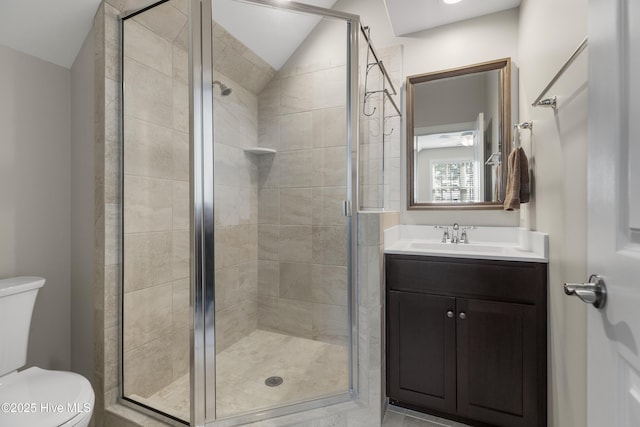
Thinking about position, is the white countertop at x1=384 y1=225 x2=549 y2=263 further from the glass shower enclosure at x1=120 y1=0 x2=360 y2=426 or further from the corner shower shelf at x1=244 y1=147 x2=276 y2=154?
the corner shower shelf at x1=244 y1=147 x2=276 y2=154

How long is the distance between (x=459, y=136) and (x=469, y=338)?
1.32 m

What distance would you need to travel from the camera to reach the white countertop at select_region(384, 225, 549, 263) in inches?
61.0

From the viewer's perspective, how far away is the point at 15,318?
4.43 feet

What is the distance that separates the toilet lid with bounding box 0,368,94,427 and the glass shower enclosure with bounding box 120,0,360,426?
1.29ft

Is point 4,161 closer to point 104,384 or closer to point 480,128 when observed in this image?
point 104,384

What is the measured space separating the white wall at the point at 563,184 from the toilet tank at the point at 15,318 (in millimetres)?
2247

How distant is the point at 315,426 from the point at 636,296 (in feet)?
4.78

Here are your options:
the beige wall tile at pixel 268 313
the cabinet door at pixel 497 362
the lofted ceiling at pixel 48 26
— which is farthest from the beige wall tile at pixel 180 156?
the cabinet door at pixel 497 362

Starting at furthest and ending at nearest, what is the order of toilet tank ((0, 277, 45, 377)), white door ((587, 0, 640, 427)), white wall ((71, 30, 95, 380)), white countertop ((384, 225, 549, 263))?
1. white wall ((71, 30, 95, 380))
2. white countertop ((384, 225, 549, 263))
3. toilet tank ((0, 277, 45, 377))
4. white door ((587, 0, 640, 427))

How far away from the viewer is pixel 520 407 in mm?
1505

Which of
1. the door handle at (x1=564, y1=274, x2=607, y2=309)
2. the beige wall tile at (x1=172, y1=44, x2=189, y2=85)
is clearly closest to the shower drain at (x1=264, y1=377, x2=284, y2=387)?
the door handle at (x1=564, y1=274, x2=607, y2=309)

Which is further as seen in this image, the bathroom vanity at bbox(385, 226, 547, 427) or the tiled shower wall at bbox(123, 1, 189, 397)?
the tiled shower wall at bbox(123, 1, 189, 397)

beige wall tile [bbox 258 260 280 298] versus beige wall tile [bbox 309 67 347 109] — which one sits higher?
beige wall tile [bbox 309 67 347 109]

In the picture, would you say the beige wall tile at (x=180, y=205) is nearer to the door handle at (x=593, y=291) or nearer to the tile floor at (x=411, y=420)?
the tile floor at (x=411, y=420)
